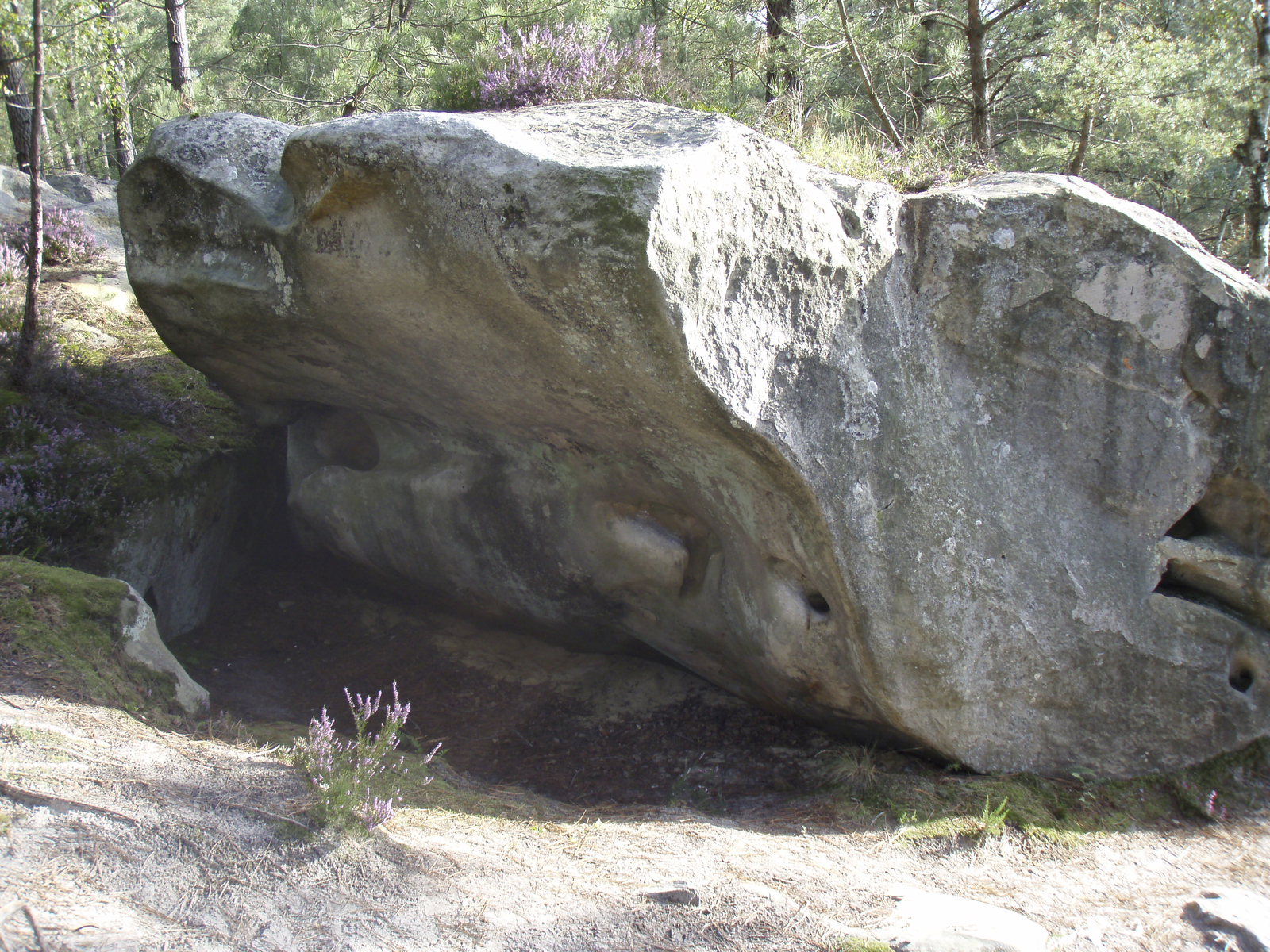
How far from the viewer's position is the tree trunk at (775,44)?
29.6 feet

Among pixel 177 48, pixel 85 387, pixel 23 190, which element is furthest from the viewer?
pixel 177 48

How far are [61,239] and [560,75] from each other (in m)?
5.24

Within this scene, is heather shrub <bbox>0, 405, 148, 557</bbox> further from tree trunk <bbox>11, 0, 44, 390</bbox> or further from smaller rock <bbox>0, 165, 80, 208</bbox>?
smaller rock <bbox>0, 165, 80, 208</bbox>

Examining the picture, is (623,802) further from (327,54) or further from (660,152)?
(327,54)

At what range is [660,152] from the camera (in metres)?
3.94

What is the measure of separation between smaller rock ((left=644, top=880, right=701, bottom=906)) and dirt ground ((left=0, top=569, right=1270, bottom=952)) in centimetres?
2

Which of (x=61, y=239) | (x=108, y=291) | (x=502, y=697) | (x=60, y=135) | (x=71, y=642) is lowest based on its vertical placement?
(x=502, y=697)

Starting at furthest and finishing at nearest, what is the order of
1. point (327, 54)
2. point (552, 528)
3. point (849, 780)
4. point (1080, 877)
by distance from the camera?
point (327, 54)
point (552, 528)
point (849, 780)
point (1080, 877)

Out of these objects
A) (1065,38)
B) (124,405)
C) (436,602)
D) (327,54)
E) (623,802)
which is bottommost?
(623,802)

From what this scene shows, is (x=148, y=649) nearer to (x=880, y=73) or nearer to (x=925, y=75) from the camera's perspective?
(x=880, y=73)

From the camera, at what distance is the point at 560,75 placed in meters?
7.50

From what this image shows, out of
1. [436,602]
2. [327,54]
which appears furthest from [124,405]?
[327,54]

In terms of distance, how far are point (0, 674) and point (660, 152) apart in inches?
150

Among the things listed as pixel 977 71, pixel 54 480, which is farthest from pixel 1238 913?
pixel 977 71
